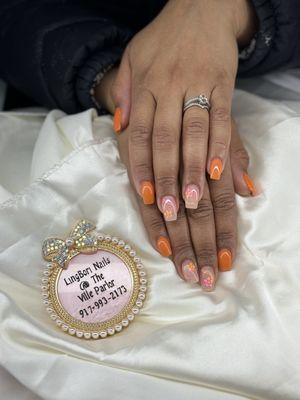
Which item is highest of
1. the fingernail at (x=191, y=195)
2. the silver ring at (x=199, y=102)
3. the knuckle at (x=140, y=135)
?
the silver ring at (x=199, y=102)

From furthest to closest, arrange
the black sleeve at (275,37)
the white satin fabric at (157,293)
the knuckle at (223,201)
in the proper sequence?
the black sleeve at (275,37) → the knuckle at (223,201) → the white satin fabric at (157,293)

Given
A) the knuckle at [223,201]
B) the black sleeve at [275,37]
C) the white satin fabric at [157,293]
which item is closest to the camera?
the white satin fabric at [157,293]

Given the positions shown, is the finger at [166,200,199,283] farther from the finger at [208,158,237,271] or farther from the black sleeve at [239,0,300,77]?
the black sleeve at [239,0,300,77]

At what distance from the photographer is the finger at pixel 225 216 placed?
2.37ft

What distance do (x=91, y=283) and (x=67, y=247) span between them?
66 millimetres

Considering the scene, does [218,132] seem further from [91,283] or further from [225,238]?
[91,283]

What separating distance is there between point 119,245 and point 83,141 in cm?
19

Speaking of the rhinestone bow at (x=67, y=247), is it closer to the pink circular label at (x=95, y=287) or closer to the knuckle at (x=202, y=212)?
the pink circular label at (x=95, y=287)

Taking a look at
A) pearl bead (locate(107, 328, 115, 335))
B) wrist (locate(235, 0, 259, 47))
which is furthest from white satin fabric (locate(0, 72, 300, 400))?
wrist (locate(235, 0, 259, 47))

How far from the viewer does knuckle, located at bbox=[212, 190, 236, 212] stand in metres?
0.75

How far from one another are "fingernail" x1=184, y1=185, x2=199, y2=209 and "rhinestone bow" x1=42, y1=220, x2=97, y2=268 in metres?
0.15

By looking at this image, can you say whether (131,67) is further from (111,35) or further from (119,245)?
(119,245)

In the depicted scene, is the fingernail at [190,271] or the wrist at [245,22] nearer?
the fingernail at [190,271]

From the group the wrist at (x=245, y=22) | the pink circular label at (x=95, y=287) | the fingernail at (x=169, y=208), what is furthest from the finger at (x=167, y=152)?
the wrist at (x=245, y=22)
